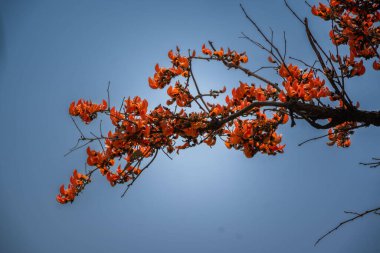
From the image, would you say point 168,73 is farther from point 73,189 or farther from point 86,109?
point 73,189

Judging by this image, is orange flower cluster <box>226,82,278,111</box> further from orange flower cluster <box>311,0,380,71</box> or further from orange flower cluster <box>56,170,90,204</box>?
orange flower cluster <box>56,170,90,204</box>

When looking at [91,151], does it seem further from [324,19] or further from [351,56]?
[324,19]

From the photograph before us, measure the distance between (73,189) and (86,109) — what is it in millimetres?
956

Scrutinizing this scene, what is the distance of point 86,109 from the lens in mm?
2529

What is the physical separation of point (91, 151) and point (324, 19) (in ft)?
10.8

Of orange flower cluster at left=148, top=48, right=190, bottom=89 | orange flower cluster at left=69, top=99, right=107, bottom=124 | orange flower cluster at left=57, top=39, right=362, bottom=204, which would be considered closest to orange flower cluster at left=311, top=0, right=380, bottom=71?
orange flower cluster at left=57, top=39, right=362, bottom=204

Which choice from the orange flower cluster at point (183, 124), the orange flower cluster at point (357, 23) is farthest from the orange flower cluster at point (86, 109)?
the orange flower cluster at point (357, 23)

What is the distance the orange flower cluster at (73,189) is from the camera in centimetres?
281

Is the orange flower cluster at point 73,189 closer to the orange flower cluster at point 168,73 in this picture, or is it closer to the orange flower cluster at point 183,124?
the orange flower cluster at point 183,124

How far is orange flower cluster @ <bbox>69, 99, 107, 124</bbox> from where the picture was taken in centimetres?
250

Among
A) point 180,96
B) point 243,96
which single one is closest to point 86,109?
point 180,96

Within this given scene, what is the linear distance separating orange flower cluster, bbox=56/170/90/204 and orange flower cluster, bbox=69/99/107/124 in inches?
26.1

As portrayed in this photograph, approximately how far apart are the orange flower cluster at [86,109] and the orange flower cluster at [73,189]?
0.66 meters

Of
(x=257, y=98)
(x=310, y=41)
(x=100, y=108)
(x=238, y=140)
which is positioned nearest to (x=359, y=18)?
(x=257, y=98)
